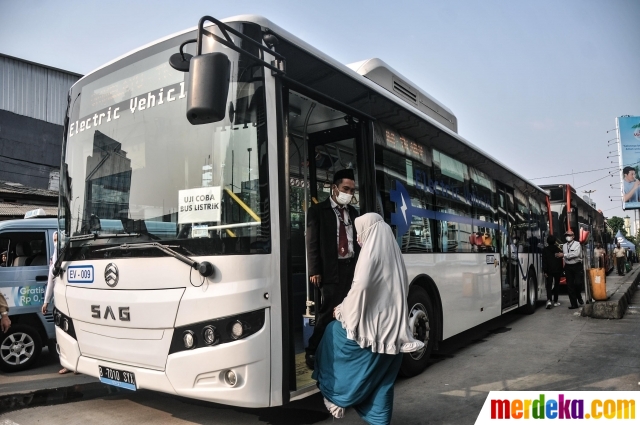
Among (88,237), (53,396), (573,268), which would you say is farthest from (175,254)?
(573,268)

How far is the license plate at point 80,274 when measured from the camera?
14.0ft

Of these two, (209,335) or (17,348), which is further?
(17,348)

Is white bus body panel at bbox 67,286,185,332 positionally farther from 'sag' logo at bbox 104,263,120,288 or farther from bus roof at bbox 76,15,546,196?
bus roof at bbox 76,15,546,196

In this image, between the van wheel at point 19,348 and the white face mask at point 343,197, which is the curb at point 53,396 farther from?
the white face mask at point 343,197

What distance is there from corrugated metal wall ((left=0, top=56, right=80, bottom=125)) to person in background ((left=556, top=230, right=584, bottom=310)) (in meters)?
15.7

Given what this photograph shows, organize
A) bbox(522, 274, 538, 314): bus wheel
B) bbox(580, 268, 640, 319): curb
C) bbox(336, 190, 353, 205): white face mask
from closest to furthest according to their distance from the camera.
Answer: bbox(336, 190, 353, 205): white face mask
bbox(580, 268, 640, 319): curb
bbox(522, 274, 538, 314): bus wheel

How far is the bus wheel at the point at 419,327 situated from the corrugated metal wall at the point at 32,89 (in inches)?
597

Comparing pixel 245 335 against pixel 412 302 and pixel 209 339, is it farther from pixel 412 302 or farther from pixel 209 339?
pixel 412 302

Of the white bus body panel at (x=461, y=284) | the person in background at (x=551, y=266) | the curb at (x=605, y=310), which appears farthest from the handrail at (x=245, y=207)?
the person in background at (x=551, y=266)

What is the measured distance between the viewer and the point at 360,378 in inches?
144

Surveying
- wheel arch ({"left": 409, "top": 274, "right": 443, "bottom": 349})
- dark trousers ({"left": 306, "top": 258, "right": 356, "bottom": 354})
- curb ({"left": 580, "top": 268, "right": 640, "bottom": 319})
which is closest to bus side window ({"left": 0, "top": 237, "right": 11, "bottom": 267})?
dark trousers ({"left": 306, "top": 258, "right": 356, "bottom": 354})

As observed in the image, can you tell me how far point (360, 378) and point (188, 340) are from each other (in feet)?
4.21

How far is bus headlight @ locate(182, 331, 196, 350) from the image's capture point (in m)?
3.65

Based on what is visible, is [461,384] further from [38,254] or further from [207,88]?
[38,254]
